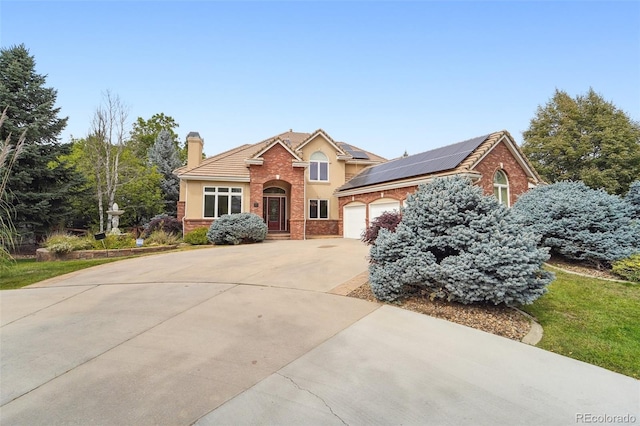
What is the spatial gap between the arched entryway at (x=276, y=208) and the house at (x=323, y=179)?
0.23ft

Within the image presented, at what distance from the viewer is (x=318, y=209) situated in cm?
2045

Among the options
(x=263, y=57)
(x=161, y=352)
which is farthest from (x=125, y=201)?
(x=161, y=352)

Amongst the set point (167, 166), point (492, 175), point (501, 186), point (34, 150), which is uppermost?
point (167, 166)

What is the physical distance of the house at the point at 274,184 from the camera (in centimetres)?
1770

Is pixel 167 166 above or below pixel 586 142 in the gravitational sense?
below

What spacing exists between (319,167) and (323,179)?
0.93m

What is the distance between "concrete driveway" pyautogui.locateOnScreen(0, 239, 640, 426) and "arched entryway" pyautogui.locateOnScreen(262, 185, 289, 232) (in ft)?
47.2

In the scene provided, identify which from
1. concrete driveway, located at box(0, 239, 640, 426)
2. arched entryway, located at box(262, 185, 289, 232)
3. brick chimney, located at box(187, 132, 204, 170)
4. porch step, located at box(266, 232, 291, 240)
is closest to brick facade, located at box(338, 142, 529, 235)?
porch step, located at box(266, 232, 291, 240)

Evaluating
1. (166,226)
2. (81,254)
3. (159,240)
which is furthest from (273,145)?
(81,254)

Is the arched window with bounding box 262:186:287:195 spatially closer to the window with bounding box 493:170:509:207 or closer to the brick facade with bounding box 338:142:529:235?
the brick facade with bounding box 338:142:529:235

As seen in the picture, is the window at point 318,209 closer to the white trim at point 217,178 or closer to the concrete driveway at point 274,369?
the white trim at point 217,178

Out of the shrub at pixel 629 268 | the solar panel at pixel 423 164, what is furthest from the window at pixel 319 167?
the shrub at pixel 629 268

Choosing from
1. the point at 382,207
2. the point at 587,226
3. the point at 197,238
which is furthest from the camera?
the point at 382,207

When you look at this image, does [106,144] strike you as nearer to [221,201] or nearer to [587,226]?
[221,201]
